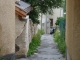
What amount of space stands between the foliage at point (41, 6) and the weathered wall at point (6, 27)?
8365 millimetres

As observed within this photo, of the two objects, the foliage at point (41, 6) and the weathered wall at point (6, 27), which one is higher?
the foliage at point (41, 6)

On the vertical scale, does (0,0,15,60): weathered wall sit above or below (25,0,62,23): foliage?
below

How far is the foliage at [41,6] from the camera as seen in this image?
A: 17688 mm

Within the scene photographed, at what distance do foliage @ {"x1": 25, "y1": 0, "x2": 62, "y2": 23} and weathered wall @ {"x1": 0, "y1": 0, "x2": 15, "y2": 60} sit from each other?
27.4ft

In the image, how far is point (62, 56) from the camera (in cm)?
1388

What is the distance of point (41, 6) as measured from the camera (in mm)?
18734

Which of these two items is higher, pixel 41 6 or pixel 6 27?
pixel 41 6

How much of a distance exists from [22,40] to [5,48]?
420 centimetres

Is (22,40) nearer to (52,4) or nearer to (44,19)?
(52,4)

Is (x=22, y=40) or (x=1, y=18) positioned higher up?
(x=1, y=18)

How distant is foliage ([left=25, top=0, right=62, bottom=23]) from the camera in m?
17.7

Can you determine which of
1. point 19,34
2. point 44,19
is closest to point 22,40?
point 19,34

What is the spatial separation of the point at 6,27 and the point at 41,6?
9975 mm

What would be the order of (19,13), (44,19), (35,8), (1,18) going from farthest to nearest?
1. (44,19)
2. (35,8)
3. (19,13)
4. (1,18)
